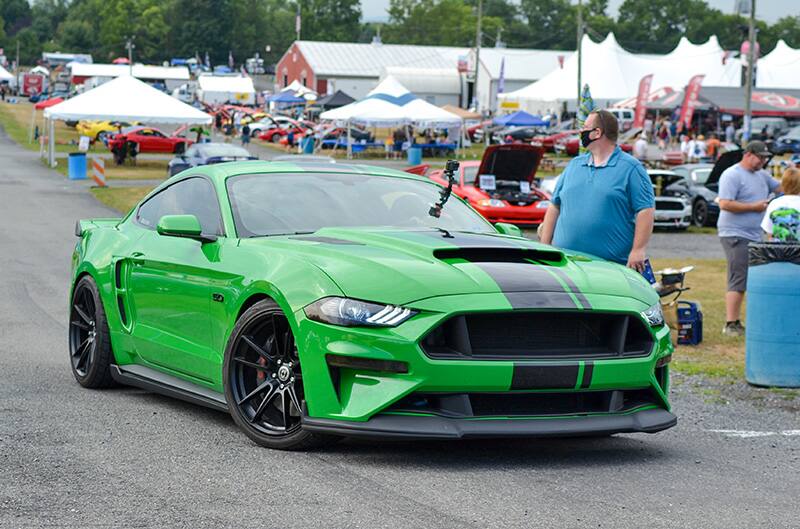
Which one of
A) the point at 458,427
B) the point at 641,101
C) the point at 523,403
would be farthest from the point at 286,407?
the point at 641,101

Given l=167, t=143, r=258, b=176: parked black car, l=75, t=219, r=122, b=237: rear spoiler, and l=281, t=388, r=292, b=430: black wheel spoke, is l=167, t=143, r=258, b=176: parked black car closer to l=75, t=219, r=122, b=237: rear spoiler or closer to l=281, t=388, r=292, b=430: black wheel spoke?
l=75, t=219, r=122, b=237: rear spoiler

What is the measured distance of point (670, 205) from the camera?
26.7 meters

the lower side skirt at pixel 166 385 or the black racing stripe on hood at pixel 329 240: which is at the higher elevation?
the black racing stripe on hood at pixel 329 240

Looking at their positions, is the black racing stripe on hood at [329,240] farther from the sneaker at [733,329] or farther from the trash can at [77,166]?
the trash can at [77,166]

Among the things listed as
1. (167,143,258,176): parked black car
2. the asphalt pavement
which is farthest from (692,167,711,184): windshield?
the asphalt pavement

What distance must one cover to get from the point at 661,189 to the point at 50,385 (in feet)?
73.8

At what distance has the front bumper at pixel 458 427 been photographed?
5363 millimetres

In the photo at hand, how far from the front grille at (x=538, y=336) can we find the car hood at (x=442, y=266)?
0.42ft

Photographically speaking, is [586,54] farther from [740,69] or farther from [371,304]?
[371,304]

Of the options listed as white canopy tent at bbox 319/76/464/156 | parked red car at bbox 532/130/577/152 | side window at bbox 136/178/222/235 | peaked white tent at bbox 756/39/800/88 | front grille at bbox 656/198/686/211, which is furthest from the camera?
peaked white tent at bbox 756/39/800/88

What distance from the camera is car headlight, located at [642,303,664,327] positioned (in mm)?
5922

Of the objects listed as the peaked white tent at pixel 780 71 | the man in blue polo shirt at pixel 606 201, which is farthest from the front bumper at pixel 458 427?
the peaked white tent at pixel 780 71

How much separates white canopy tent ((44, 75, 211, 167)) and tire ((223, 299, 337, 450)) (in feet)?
117

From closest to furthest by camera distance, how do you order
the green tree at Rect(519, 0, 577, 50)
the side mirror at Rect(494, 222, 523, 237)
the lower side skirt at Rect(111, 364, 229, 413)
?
the lower side skirt at Rect(111, 364, 229, 413)
the side mirror at Rect(494, 222, 523, 237)
the green tree at Rect(519, 0, 577, 50)
